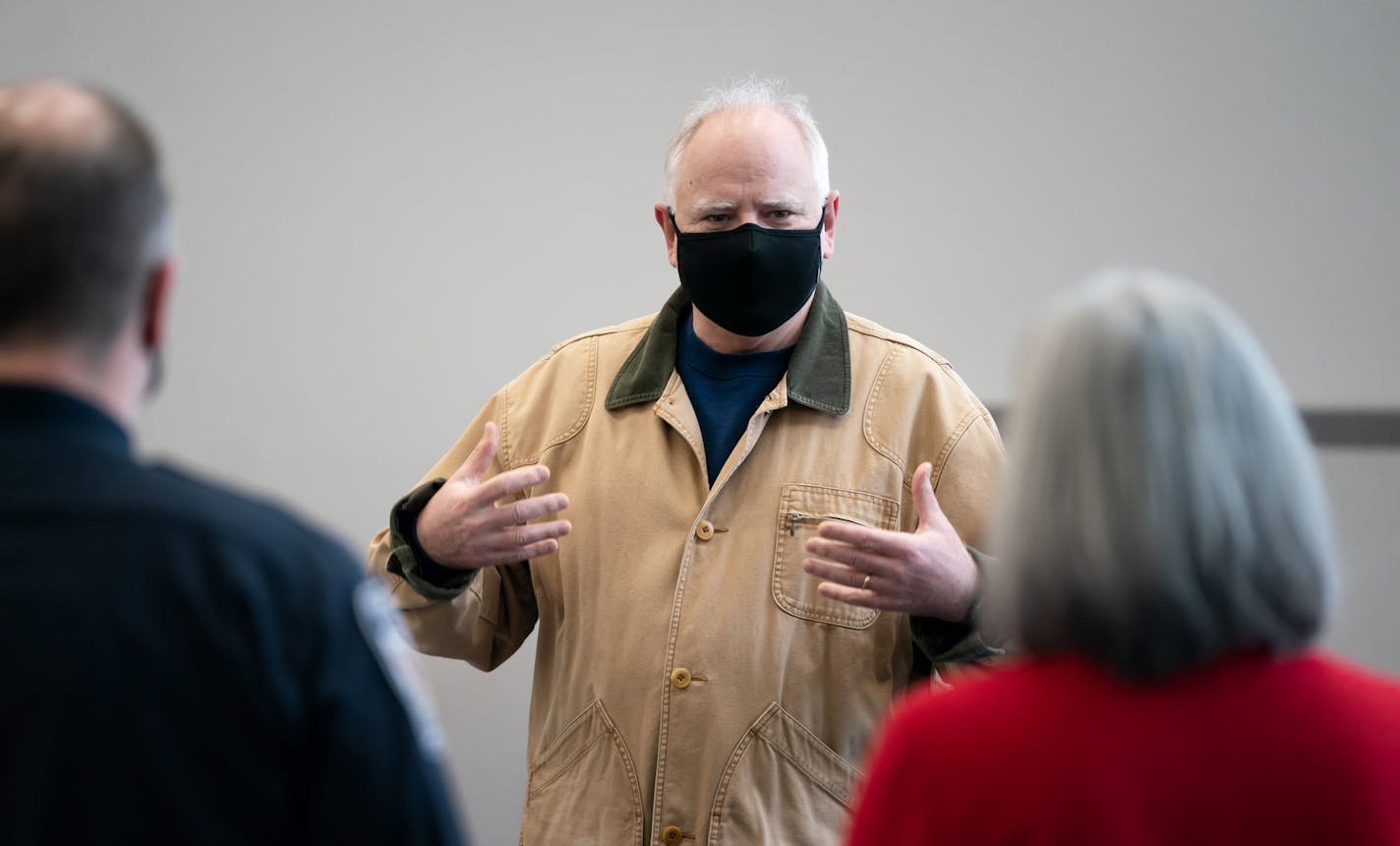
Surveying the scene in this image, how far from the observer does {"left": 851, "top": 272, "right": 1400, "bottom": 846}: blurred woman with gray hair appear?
895mm

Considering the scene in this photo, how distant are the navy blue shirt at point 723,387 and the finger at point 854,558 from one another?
1.25 ft

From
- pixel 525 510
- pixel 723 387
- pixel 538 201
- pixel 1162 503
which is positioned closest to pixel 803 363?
pixel 723 387

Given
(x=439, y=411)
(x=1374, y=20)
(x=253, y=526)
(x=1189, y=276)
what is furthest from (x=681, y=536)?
(x=1374, y=20)

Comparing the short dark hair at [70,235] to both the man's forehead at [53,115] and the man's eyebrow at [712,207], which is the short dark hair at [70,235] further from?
the man's eyebrow at [712,207]

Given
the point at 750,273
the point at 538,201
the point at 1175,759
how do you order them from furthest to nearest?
the point at 538,201, the point at 750,273, the point at 1175,759

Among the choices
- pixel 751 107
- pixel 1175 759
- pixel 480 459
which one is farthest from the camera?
pixel 751 107

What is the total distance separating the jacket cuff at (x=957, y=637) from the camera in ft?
5.62

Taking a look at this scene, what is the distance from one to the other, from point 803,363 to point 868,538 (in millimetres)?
447

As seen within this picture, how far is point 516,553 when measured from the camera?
1735 millimetres

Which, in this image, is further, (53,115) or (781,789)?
(781,789)

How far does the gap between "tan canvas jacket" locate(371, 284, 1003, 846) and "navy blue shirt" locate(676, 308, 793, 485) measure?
3cm

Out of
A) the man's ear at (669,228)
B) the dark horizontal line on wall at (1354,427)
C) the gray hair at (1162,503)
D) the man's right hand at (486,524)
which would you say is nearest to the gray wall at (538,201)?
the dark horizontal line on wall at (1354,427)

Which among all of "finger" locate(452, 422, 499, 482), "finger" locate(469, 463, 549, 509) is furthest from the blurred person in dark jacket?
"finger" locate(452, 422, 499, 482)

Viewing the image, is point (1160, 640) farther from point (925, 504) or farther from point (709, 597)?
point (709, 597)
